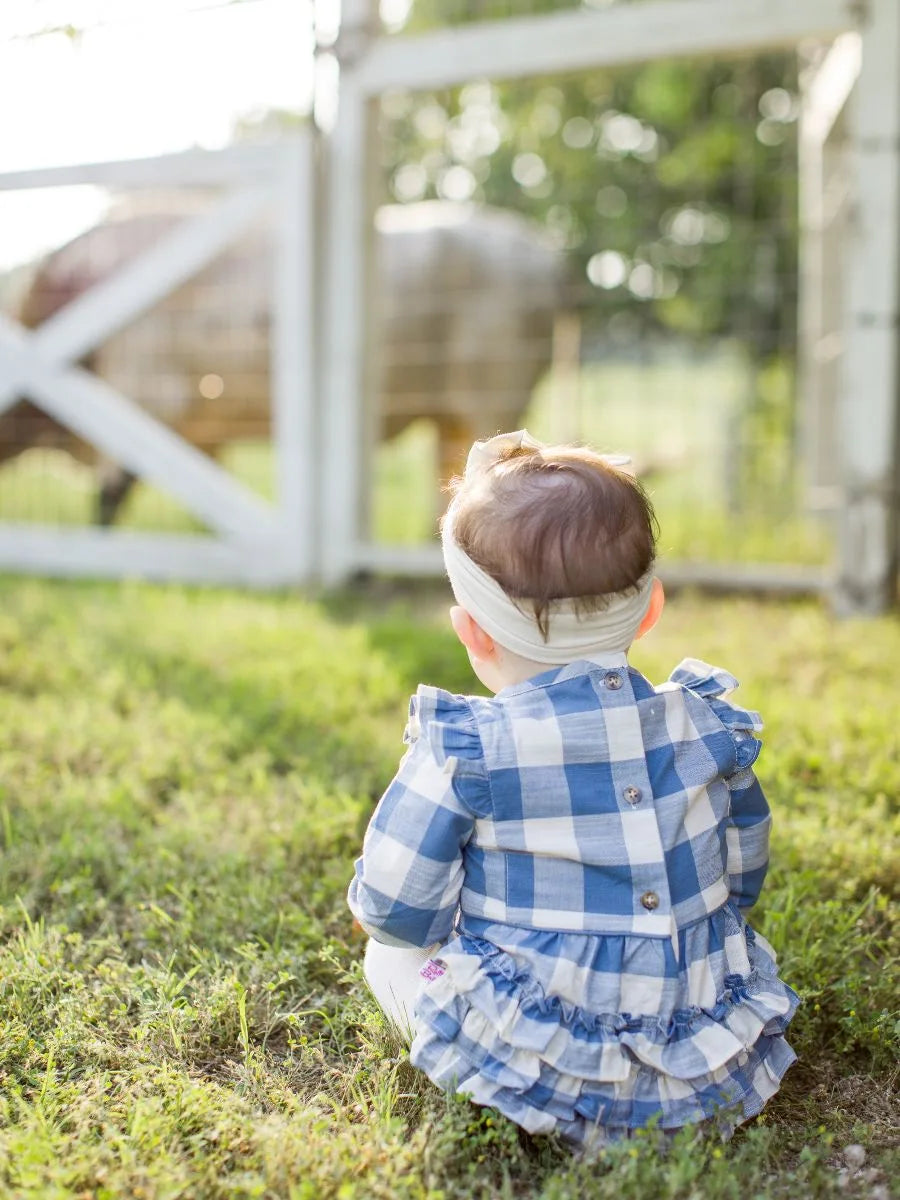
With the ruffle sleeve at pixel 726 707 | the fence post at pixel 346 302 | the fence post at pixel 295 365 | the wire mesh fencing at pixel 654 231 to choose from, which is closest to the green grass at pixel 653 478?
the wire mesh fencing at pixel 654 231

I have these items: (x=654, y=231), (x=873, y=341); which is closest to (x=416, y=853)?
(x=873, y=341)

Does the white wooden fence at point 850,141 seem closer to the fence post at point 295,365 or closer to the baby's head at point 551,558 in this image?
the fence post at point 295,365

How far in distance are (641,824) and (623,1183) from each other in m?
0.36

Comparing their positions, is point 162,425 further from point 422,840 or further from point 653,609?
point 422,840

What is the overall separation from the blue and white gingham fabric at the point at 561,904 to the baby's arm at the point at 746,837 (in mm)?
139

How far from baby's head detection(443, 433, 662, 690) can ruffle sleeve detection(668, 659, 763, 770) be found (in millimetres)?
177

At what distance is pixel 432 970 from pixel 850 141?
11.9ft

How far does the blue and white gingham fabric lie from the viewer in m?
1.32

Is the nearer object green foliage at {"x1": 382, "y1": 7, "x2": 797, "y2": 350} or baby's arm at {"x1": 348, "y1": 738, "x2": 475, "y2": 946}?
baby's arm at {"x1": 348, "y1": 738, "x2": 475, "y2": 946}

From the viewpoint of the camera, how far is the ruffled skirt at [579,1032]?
1.31 m

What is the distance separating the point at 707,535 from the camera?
5.27 m

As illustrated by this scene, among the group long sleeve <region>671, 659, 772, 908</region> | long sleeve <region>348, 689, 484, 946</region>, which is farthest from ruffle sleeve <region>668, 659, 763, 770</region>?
long sleeve <region>348, 689, 484, 946</region>

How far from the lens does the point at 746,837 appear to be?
1.54m

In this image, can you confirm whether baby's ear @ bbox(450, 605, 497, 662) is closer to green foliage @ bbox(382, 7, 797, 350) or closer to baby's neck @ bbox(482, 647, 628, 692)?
baby's neck @ bbox(482, 647, 628, 692)
